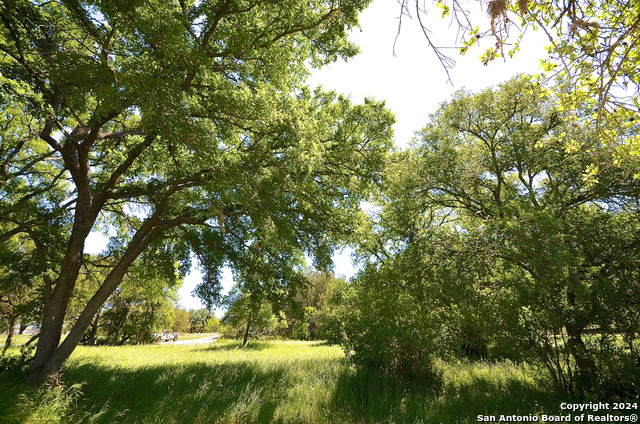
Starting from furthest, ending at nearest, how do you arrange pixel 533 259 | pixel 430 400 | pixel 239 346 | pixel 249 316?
pixel 249 316 < pixel 239 346 < pixel 430 400 < pixel 533 259

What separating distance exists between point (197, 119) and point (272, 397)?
22.1 feet

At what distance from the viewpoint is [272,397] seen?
261 inches

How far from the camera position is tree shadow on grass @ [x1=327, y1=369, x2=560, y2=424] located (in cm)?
543

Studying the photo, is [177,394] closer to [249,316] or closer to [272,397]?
[272,397]

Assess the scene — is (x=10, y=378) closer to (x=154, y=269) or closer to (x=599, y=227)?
(x=154, y=269)

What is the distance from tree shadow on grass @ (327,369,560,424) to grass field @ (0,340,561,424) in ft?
0.07

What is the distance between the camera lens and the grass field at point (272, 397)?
210 inches

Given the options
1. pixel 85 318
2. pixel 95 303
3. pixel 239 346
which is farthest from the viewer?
pixel 239 346

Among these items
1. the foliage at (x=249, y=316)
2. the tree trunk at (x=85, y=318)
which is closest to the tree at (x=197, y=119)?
the tree trunk at (x=85, y=318)

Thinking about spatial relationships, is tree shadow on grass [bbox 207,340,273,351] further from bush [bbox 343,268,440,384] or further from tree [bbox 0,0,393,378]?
bush [bbox 343,268,440,384]

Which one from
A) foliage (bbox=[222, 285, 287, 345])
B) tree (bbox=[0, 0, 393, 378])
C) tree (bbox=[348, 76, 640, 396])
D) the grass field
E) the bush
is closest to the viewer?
tree (bbox=[0, 0, 393, 378])

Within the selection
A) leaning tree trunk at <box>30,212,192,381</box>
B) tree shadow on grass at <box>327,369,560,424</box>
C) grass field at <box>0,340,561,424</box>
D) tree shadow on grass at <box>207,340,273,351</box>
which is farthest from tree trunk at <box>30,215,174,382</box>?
tree shadow on grass at <box>207,340,273,351</box>

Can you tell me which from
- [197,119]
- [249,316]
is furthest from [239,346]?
[197,119]

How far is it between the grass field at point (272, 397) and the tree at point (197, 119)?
6.26ft
